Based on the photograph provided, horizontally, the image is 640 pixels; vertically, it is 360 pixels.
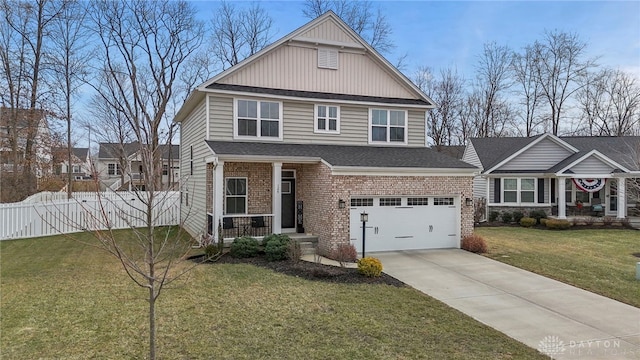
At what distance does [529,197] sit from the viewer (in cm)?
2233

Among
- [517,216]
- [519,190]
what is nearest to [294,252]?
[517,216]

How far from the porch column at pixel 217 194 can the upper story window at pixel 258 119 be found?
213cm

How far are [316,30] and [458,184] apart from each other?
810cm

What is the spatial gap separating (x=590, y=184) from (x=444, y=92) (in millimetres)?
17983

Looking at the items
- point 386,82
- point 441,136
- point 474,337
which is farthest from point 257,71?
point 441,136

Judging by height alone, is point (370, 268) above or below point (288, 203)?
below

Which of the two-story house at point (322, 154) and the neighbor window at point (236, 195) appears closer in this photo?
the two-story house at point (322, 154)

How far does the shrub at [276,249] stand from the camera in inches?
A: 451

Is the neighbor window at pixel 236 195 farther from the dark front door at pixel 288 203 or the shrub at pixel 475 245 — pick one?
the shrub at pixel 475 245

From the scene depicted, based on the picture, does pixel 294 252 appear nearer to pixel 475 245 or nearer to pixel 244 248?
pixel 244 248

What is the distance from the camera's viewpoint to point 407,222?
13.8 meters

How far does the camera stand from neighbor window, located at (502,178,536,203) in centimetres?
2230

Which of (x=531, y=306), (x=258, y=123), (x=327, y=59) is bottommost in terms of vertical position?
(x=531, y=306)

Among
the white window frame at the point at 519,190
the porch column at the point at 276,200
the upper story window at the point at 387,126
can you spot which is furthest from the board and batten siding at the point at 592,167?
the porch column at the point at 276,200
